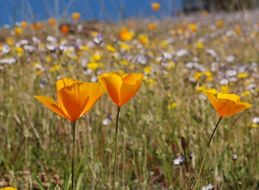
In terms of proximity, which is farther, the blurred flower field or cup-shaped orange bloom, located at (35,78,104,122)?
the blurred flower field

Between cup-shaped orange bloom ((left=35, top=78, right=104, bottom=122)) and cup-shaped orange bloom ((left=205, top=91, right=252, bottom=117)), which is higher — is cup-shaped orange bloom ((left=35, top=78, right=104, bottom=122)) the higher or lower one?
the higher one

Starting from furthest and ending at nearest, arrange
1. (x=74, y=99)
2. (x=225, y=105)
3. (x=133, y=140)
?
(x=133, y=140) < (x=225, y=105) < (x=74, y=99)

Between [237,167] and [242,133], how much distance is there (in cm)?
47

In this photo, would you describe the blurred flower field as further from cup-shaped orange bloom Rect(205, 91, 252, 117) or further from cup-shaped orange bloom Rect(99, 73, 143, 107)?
cup-shaped orange bloom Rect(205, 91, 252, 117)

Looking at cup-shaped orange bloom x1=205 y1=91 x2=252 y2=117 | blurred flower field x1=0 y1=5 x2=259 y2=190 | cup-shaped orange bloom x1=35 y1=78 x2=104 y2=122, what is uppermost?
cup-shaped orange bloom x1=35 y1=78 x2=104 y2=122

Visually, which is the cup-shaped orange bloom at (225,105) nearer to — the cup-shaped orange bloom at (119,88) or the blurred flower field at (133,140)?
the cup-shaped orange bloom at (119,88)

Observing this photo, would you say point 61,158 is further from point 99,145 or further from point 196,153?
point 196,153

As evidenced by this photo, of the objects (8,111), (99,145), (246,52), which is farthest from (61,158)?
(246,52)

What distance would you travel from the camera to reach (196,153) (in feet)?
8.84

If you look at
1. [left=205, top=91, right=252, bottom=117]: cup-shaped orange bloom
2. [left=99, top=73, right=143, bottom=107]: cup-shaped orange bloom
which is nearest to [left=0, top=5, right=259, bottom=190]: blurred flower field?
[left=99, top=73, right=143, bottom=107]: cup-shaped orange bloom

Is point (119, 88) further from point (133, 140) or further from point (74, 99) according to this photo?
point (133, 140)

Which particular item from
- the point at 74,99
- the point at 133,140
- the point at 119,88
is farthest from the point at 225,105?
the point at 133,140

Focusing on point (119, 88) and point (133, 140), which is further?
point (133, 140)

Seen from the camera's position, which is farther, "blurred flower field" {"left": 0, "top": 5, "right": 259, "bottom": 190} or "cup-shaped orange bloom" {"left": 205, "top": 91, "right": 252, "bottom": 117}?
"blurred flower field" {"left": 0, "top": 5, "right": 259, "bottom": 190}
